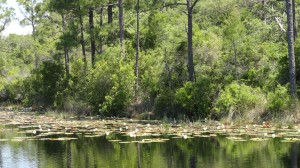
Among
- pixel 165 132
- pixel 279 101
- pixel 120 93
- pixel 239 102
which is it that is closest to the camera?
pixel 165 132

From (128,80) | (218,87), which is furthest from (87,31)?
(218,87)

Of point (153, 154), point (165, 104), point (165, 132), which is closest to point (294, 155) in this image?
point (153, 154)

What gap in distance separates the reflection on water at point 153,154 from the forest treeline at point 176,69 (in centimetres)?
586

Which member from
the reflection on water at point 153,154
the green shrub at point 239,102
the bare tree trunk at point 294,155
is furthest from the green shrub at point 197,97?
the bare tree trunk at point 294,155

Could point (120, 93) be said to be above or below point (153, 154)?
above

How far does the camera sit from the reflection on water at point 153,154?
11148 millimetres

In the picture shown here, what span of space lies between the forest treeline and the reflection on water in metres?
5.86

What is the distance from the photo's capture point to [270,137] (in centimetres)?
1488

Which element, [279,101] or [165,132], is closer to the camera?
[165,132]

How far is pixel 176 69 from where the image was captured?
A: 25188 millimetres

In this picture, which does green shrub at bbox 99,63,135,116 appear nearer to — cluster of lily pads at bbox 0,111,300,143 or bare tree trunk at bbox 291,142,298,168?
cluster of lily pads at bbox 0,111,300,143

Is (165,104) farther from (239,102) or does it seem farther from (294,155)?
(294,155)

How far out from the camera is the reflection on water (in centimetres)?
1115

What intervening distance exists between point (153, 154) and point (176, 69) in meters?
13.0
